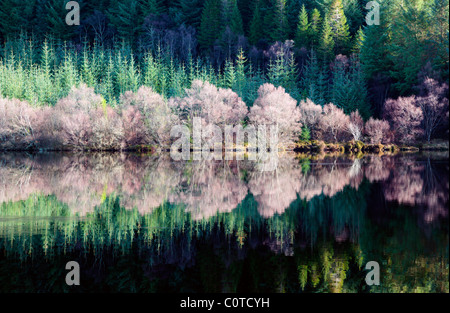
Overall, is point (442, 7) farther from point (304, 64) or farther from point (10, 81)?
point (10, 81)

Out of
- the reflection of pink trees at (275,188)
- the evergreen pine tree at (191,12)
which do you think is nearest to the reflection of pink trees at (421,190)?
the reflection of pink trees at (275,188)

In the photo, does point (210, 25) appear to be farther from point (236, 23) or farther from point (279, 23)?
point (279, 23)

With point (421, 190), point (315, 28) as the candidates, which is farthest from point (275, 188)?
point (315, 28)

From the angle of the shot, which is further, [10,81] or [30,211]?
[10,81]

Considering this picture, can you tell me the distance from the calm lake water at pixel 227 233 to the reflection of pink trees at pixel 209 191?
5cm

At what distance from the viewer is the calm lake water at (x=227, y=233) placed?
1043 centimetres

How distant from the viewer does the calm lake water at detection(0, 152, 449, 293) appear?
1043cm

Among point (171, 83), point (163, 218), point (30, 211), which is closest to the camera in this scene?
point (163, 218)

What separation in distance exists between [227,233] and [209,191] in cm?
760

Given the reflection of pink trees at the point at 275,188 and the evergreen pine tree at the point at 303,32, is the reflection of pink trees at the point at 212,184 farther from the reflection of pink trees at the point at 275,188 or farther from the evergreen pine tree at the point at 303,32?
the evergreen pine tree at the point at 303,32

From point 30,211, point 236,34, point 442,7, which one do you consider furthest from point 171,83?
point 30,211

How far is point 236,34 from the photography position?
72.7m

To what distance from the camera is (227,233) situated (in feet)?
46.2
